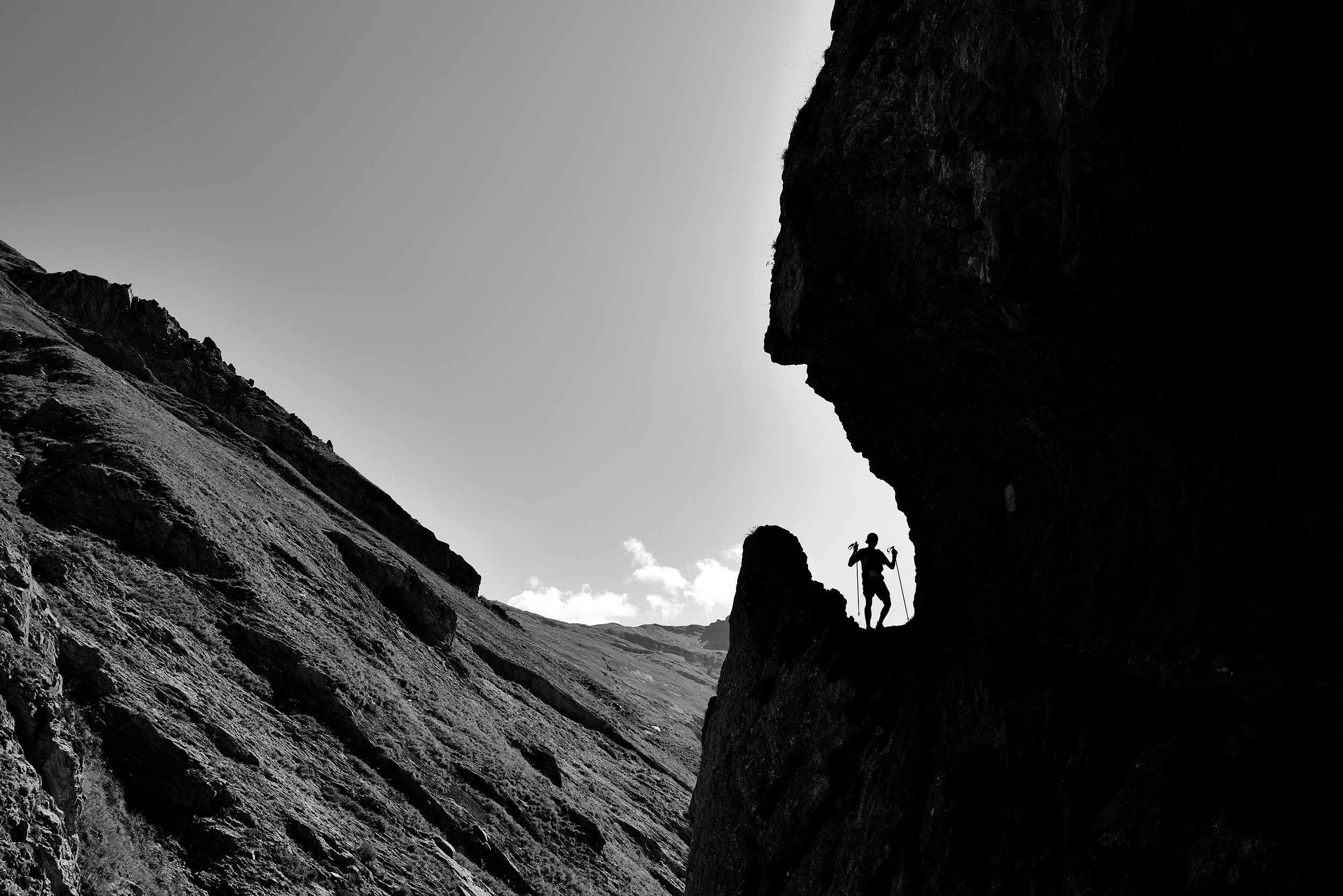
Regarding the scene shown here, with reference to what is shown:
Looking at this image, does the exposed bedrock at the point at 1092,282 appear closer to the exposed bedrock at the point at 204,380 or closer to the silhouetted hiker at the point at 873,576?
the silhouetted hiker at the point at 873,576

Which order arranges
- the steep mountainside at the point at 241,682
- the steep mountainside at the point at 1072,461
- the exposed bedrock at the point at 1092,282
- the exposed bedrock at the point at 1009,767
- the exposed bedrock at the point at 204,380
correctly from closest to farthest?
the exposed bedrock at the point at 1009,767 < the steep mountainside at the point at 1072,461 < the exposed bedrock at the point at 1092,282 < the steep mountainside at the point at 241,682 < the exposed bedrock at the point at 204,380

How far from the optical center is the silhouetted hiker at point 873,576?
18.1 meters

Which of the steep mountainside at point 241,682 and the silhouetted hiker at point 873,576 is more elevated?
the silhouetted hiker at point 873,576

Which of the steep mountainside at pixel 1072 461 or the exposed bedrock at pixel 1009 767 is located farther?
the steep mountainside at pixel 1072 461

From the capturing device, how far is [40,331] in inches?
1800

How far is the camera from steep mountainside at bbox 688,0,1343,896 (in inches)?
306

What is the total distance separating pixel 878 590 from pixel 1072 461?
5.93 m

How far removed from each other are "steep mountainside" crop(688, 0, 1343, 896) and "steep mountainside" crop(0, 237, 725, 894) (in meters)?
11.3

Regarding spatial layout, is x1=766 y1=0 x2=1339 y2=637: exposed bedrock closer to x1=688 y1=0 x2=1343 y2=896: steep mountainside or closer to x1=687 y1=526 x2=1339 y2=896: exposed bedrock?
x1=688 y1=0 x2=1343 y2=896: steep mountainside

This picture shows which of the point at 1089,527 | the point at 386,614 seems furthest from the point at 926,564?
the point at 386,614

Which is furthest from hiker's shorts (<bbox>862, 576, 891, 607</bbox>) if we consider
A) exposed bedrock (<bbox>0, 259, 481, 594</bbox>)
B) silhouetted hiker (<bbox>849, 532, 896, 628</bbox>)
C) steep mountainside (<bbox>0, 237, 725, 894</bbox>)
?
exposed bedrock (<bbox>0, 259, 481, 594</bbox>)

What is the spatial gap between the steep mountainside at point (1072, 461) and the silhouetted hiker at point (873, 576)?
1940mm

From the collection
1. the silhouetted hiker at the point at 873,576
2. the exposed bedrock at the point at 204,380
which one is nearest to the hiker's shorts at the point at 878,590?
the silhouetted hiker at the point at 873,576

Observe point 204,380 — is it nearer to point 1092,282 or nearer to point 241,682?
point 241,682
